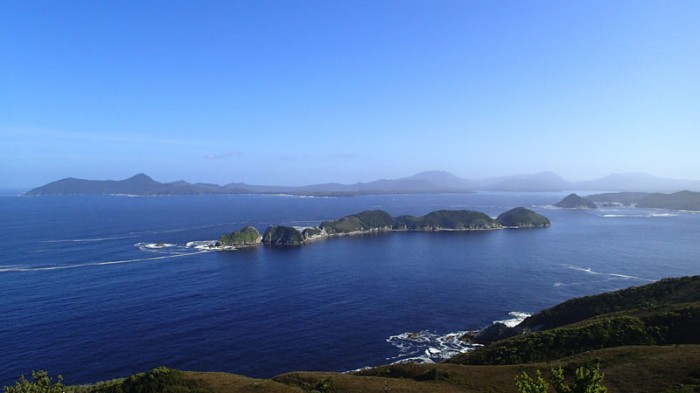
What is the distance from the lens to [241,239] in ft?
617

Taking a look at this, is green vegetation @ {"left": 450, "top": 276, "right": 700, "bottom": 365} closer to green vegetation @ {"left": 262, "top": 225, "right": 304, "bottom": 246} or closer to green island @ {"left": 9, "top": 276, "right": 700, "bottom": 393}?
green island @ {"left": 9, "top": 276, "right": 700, "bottom": 393}

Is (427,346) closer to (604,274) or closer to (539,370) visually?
(539,370)

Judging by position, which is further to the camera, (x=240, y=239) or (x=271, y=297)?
(x=240, y=239)

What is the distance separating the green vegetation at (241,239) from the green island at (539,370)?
128108 millimetres

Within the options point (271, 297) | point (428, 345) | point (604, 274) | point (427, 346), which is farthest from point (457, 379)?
point (604, 274)

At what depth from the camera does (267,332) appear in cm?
8156

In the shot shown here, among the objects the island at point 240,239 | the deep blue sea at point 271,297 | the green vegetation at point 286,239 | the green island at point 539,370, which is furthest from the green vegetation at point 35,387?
the green vegetation at point 286,239

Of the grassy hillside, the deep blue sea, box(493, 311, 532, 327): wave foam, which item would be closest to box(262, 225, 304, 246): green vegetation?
the deep blue sea

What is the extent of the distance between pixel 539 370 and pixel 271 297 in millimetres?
75641

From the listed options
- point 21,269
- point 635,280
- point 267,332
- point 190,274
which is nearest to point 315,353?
point 267,332

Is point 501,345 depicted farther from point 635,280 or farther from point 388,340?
point 635,280

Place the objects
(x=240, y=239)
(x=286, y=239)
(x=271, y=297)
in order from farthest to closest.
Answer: (x=286, y=239) < (x=240, y=239) < (x=271, y=297)

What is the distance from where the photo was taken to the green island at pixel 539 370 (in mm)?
40094

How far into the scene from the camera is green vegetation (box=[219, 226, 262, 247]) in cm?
18338
